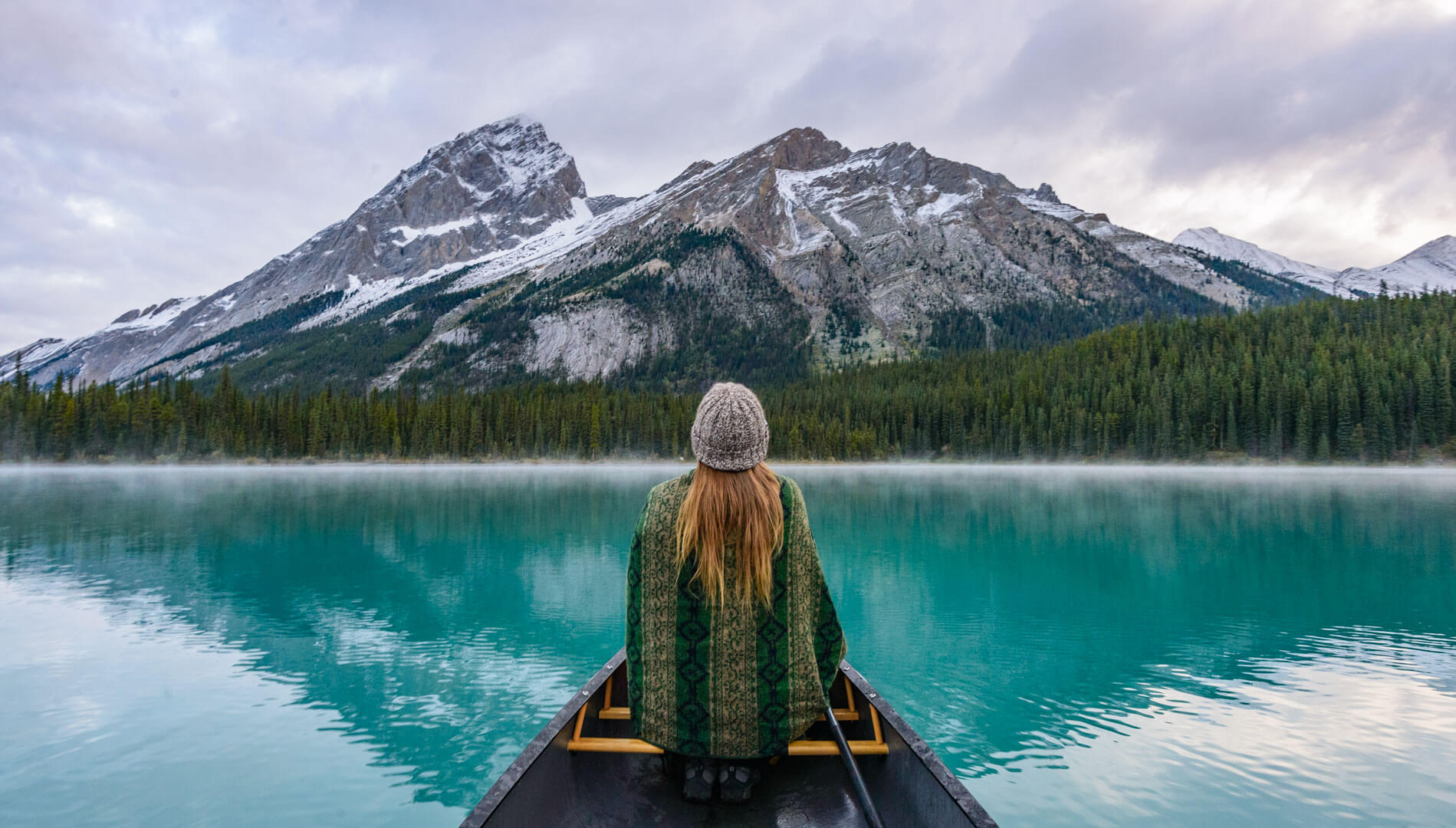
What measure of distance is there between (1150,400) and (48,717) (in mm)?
85989

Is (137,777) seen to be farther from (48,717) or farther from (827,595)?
(827,595)

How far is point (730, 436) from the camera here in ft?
11.5

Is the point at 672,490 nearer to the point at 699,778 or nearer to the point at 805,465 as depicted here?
the point at 699,778

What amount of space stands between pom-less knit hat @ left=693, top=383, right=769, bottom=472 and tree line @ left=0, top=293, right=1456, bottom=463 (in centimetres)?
7797

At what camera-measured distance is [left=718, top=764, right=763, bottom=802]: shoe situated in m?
3.99

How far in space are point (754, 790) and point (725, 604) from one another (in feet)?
5.34

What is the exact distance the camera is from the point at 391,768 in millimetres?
7109

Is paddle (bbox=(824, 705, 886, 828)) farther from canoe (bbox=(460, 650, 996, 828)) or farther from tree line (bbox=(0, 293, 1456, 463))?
tree line (bbox=(0, 293, 1456, 463))

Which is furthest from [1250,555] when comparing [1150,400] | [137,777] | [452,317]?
[452,317]

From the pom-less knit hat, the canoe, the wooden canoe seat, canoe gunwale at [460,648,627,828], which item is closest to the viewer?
canoe gunwale at [460,648,627,828]

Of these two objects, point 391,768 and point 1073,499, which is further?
point 1073,499

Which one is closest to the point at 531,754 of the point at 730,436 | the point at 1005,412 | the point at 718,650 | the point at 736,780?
the point at 736,780

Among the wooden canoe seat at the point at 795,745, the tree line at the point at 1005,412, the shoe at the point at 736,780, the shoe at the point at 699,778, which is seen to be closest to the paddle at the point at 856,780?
the wooden canoe seat at the point at 795,745

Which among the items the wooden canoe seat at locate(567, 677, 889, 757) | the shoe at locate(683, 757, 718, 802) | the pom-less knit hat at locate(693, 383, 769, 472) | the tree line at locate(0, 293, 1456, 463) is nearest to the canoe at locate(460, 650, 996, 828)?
the wooden canoe seat at locate(567, 677, 889, 757)
